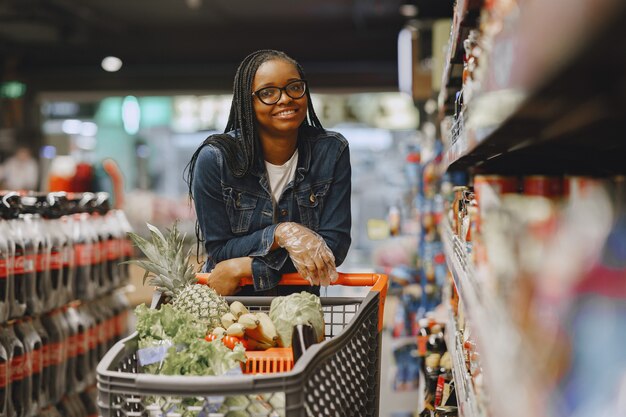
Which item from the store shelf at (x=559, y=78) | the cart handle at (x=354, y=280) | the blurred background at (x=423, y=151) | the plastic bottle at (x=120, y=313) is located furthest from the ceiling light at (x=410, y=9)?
the store shelf at (x=559, y=78)

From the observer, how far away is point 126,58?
36.4 feet

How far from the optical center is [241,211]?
94.3 inches

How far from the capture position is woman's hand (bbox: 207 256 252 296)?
2178 millimetres

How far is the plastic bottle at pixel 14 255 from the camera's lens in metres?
3.45

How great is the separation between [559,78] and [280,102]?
166 cm

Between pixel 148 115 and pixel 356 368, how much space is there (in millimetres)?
10484

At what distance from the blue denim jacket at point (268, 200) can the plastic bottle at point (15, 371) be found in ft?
4.63

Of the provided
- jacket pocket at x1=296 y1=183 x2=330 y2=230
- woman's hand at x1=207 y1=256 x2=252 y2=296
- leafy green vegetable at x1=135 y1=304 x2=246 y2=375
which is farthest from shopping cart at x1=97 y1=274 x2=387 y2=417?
jacket pocket at x1=296 y1=183 x2=330 y2=230

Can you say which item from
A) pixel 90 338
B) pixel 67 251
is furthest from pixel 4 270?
pixel 90 338

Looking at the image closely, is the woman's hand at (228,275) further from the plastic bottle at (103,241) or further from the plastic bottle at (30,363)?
the plastic bottle at (103,241)

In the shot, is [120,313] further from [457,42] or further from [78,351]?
[457,42]

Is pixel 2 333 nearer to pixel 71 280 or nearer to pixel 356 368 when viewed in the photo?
pixel 71 280

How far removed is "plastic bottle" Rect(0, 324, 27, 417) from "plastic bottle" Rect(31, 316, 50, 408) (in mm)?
210

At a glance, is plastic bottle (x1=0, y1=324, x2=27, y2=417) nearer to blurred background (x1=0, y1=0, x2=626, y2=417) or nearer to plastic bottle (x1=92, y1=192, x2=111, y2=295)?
blurred background (x1=0, y1=0, x2=626, y2=417)
